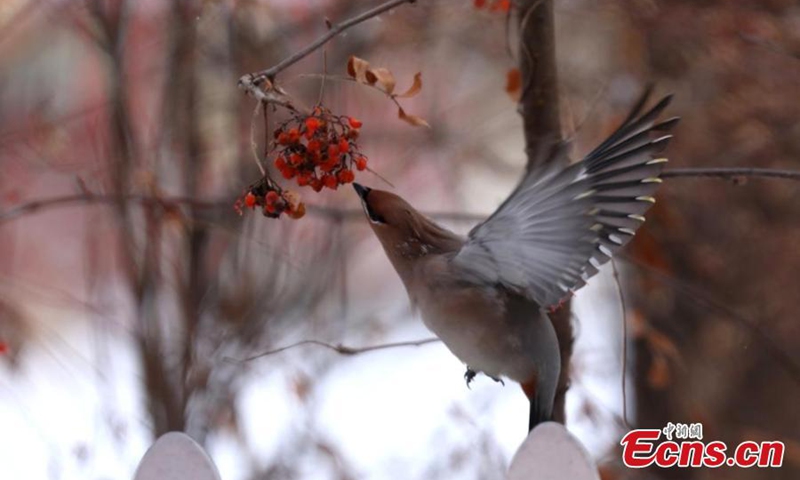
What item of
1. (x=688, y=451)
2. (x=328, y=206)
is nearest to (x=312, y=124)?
(x=328, y=206)

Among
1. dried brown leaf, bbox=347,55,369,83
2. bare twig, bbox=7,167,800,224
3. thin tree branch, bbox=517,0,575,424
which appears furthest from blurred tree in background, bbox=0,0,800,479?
dried brown leaf, bbox=347,55,369,83

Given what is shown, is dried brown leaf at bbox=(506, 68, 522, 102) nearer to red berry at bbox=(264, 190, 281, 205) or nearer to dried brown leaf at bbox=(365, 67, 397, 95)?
dried brown leaf at bbox=(365, 67, 397, 95)

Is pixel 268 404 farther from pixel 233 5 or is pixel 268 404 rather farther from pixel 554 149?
pixel 554 149

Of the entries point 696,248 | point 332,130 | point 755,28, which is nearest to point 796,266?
point 696,248

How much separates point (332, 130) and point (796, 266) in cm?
222

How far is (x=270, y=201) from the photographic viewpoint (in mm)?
1262

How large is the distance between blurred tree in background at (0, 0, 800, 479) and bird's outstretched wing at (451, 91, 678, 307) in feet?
1.48

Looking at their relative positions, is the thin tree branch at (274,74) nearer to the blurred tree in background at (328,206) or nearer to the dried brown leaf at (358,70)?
the dried brown leaf at (358,70)

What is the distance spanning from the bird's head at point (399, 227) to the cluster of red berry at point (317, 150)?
3 centimetres

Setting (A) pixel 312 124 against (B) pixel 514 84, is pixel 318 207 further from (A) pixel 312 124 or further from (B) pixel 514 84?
(A) pixel 312 124

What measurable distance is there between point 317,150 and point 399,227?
0.14 meters

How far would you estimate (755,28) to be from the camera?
8.52 ft

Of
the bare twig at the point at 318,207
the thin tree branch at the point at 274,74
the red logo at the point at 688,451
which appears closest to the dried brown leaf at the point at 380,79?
the thin tree branch at the point at 274,74

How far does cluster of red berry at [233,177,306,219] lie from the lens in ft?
4.15
